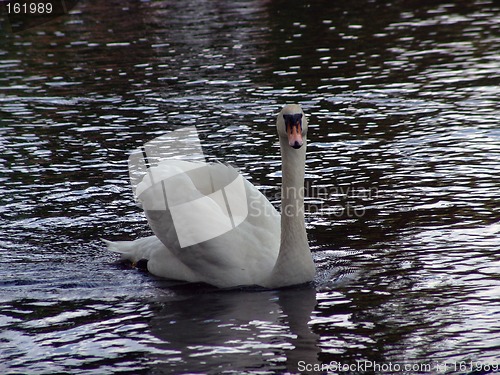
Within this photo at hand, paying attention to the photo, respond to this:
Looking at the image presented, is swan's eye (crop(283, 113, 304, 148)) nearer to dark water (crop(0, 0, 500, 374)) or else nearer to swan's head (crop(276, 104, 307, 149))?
swan's head (crop(276, 104, 307, 149))

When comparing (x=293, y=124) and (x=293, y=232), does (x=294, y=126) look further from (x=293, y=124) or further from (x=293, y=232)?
(x=293, y=232)

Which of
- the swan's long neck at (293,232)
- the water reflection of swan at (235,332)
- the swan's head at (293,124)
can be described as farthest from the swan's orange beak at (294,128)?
the water reflection of swan at (235,332)

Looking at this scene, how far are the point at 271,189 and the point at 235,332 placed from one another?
4.15m

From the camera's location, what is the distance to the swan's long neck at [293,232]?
8.53m

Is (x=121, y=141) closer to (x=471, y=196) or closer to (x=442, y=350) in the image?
(x=471, y=196)

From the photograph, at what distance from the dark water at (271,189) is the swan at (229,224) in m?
0.20

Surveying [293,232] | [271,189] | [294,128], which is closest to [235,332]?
[293,232]

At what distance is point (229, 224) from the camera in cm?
873

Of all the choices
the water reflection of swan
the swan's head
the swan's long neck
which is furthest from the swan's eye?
the water reflection of swan

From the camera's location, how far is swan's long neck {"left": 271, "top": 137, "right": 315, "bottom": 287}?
336 inches

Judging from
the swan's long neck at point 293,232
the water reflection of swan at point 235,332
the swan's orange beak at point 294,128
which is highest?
the swan's orange beak at point 294,128

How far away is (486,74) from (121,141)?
735 cm

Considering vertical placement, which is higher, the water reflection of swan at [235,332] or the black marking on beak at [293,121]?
the black marking on beak at [293,121]

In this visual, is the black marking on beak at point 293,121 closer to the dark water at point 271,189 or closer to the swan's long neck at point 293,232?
the swan's long neck at point 293,232
